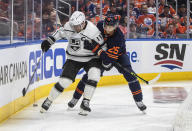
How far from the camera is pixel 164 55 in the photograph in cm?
968

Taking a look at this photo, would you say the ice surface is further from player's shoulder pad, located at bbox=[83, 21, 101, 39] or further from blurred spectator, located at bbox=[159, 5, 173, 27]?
blurred spectator, located at bbox=[159, 5, 173, 27]

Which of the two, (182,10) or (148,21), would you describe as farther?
(182,10)

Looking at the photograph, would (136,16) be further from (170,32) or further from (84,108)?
(84,108)

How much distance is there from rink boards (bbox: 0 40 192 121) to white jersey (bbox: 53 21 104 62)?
65 centimetres

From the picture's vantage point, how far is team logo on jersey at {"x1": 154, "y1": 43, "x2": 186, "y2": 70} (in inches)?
380

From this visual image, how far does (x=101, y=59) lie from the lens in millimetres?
5805

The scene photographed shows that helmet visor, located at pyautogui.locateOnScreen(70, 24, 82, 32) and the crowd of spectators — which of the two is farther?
the crowd of spectators

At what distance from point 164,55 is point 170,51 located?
0.17m

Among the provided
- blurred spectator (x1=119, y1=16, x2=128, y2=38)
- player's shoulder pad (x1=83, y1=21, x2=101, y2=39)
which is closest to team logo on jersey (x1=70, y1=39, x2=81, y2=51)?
player's shoulder pad (x1=83, y1=21, x2=101, y2=39)

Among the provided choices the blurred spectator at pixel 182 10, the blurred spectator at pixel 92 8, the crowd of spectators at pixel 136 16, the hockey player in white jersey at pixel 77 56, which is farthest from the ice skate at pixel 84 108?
the blurred spectator at pixel 182 10

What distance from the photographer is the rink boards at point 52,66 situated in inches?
211

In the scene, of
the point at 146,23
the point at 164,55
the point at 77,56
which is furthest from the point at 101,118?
the point at 146,23

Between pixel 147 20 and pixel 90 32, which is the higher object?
pixel 147 20

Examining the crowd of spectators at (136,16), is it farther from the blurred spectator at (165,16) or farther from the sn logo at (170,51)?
the sn logo at (170,51)
